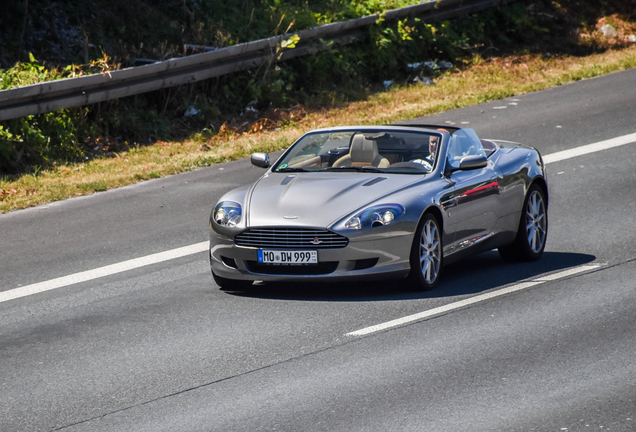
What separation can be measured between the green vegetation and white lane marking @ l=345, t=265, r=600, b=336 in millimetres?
7070

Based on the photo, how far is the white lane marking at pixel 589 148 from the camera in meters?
15.1

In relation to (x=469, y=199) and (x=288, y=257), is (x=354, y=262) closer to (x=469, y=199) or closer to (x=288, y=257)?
(x=288, y=257)

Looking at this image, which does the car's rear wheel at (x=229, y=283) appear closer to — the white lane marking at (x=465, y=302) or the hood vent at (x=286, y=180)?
the hood vent at (x=286, y=180)

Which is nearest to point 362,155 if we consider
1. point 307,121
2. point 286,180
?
point 286,180

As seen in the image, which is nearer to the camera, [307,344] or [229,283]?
[307,344]

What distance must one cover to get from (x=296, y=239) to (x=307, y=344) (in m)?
1.35

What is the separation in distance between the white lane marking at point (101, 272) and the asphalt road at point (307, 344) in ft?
0.48

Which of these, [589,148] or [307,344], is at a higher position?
[307,344]

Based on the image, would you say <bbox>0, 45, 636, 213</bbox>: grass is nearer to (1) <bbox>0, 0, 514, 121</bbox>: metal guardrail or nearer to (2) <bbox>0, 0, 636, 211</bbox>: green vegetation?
(2) <bbox>0, 0, 636, 211</bbox>: green vegetation

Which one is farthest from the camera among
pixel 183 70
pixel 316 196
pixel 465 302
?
pixel 183 70

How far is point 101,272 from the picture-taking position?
10.0 metres

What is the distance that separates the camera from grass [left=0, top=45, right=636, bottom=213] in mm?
14203

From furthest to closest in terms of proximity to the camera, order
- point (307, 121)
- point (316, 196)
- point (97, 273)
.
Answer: point (307, 121) < point (97, 273) < point (316, 196)

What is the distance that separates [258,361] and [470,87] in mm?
14382
